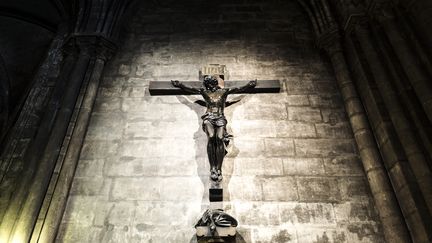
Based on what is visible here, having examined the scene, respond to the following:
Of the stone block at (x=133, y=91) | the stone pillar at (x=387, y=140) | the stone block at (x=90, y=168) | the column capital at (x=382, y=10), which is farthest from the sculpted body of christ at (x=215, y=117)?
the column capital at (x=382, y=10)

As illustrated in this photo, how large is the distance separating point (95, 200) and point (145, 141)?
115cm

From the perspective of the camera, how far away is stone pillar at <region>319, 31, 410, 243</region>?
162 inches

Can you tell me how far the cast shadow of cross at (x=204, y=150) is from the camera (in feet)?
15.5

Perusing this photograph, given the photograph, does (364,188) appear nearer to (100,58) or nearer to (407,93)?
(407,93)

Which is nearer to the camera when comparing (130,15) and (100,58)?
(100,58)

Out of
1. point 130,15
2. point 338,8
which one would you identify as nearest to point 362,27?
point 338,8

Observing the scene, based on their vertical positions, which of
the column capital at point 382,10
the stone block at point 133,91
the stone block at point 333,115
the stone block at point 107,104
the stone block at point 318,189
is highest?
the column capital at point 382,10

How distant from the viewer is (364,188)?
4656 mm

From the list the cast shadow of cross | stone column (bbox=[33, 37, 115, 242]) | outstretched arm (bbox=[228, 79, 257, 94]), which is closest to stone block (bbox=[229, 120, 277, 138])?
the cast shadow of cross

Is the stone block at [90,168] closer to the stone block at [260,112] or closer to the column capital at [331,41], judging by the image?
the stone block at [260,112]

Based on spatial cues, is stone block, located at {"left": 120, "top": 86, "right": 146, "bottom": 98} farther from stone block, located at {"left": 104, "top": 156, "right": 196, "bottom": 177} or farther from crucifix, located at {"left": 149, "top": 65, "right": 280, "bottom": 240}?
stone block, located at {"left": 104, "top": 156, "right": 196, "bottom": 177}

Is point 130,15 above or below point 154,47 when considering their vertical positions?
above

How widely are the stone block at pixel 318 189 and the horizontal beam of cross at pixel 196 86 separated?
1.74 meters

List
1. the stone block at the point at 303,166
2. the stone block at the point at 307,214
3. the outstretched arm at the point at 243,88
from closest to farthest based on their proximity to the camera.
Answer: the stone block at the point at 307,214 → the stone block at the point at 303,166 → the outstretched arm at the point at 243,88
